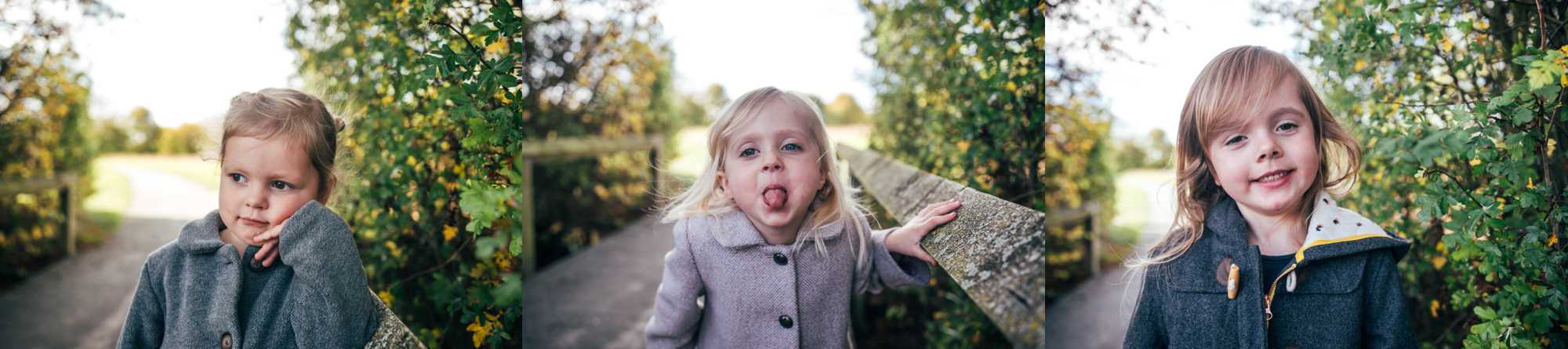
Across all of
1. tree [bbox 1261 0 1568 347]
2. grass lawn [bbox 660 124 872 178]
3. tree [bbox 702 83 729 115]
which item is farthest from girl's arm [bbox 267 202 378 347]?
tree [bbox 1261 0 1568 347]

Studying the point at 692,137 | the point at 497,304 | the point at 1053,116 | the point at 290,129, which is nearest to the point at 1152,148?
the point at 1053,116

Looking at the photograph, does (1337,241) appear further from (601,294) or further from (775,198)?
(601,294)

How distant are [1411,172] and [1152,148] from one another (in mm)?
773

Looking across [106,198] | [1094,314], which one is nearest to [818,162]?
[1094,314]

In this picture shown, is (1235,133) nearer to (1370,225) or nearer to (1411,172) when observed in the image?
(1370,225)

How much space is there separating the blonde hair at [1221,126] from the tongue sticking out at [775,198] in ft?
3.60

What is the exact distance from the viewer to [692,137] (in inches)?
149

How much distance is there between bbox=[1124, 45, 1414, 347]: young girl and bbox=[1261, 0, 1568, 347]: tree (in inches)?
13.6

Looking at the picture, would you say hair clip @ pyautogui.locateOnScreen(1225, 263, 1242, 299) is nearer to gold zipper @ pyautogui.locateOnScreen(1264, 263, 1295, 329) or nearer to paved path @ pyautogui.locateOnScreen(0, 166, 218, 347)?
gold zipper @ pyautogui.locateOnScreen(1264, 263, 1295, 329)

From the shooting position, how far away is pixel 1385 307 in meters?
1.96

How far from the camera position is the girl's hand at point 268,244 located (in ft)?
6.86

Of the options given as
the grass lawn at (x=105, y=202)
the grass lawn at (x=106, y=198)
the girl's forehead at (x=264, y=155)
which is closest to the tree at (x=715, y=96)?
the girl's forehead at (x=264, y=155)

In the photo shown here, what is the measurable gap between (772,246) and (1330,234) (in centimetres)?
145

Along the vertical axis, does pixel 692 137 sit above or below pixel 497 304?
above
